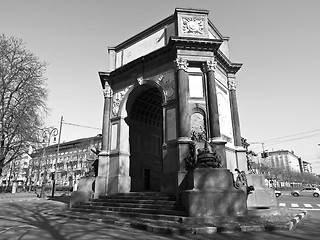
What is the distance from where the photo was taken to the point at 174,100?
585 inches

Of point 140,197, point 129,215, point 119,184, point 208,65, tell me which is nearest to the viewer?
point 129,215

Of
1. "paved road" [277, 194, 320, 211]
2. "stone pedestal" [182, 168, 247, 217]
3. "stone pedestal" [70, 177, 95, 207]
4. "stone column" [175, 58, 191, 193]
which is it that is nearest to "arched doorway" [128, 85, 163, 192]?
"stone column" [175, 58, 191, 193]

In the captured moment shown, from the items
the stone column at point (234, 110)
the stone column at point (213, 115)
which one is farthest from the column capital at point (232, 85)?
the stone column at point (213, 115)

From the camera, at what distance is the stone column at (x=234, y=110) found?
1709 centimetres

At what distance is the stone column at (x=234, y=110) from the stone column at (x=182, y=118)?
5109mm

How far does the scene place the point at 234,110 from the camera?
58.2 ft

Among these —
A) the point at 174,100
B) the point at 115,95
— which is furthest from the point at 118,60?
the point at 174,100

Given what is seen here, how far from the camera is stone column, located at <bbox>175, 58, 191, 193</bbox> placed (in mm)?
12898

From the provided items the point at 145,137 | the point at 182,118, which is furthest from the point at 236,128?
the point at 145,137

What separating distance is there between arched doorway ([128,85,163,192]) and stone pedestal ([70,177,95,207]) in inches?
126

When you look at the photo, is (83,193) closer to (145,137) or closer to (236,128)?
(145,137)

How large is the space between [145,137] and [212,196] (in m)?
10.0

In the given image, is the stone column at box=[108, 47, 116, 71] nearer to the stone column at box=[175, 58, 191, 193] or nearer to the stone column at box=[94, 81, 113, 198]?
the stone column at box=[94, 81, 113, 198]

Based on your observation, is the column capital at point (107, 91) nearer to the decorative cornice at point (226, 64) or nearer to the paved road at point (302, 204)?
the decorative cornice at point (226, 64)
